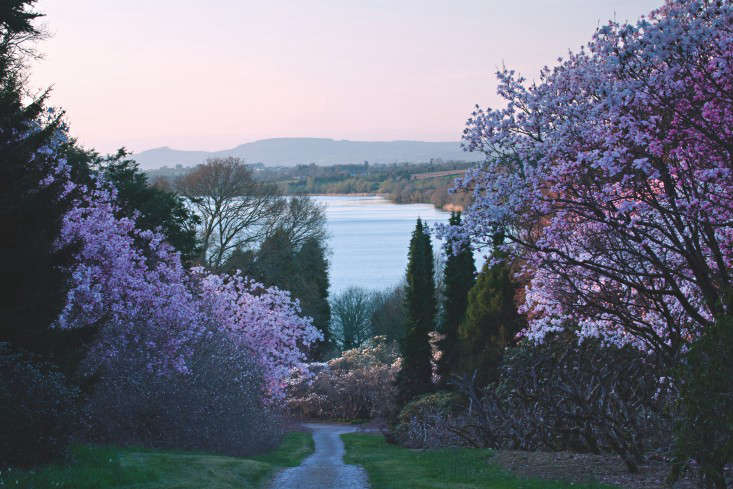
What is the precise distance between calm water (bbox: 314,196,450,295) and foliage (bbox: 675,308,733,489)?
174 ft

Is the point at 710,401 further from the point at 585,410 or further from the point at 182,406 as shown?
the point at 182,406

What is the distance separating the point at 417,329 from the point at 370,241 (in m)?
81.9

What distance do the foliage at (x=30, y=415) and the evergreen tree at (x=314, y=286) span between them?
130ft

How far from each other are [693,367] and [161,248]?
1814 centimetres

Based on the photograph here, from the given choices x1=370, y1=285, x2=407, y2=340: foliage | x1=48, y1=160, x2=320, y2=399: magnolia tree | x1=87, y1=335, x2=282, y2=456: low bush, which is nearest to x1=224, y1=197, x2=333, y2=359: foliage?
x1=370, y1=285, x2=407, y2=340: foliage

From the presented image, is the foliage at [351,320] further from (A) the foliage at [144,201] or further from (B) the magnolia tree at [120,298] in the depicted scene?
(B) the magnolia tree at [120,298]

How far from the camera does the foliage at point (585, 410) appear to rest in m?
12.9

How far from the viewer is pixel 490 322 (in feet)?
109

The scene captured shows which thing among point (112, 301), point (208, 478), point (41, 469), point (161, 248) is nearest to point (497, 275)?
point (161, 248)

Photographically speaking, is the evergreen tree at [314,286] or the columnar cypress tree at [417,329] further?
the evergreen tree at [314,286]

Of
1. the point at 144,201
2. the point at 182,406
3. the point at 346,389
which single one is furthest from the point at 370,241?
the point at 182,406

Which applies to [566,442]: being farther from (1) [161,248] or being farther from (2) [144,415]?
(1) [161,248]

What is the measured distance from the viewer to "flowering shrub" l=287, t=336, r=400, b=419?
48562mm

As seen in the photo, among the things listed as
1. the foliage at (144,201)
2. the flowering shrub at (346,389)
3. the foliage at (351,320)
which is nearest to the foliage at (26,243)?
the foliage at (144,201)
